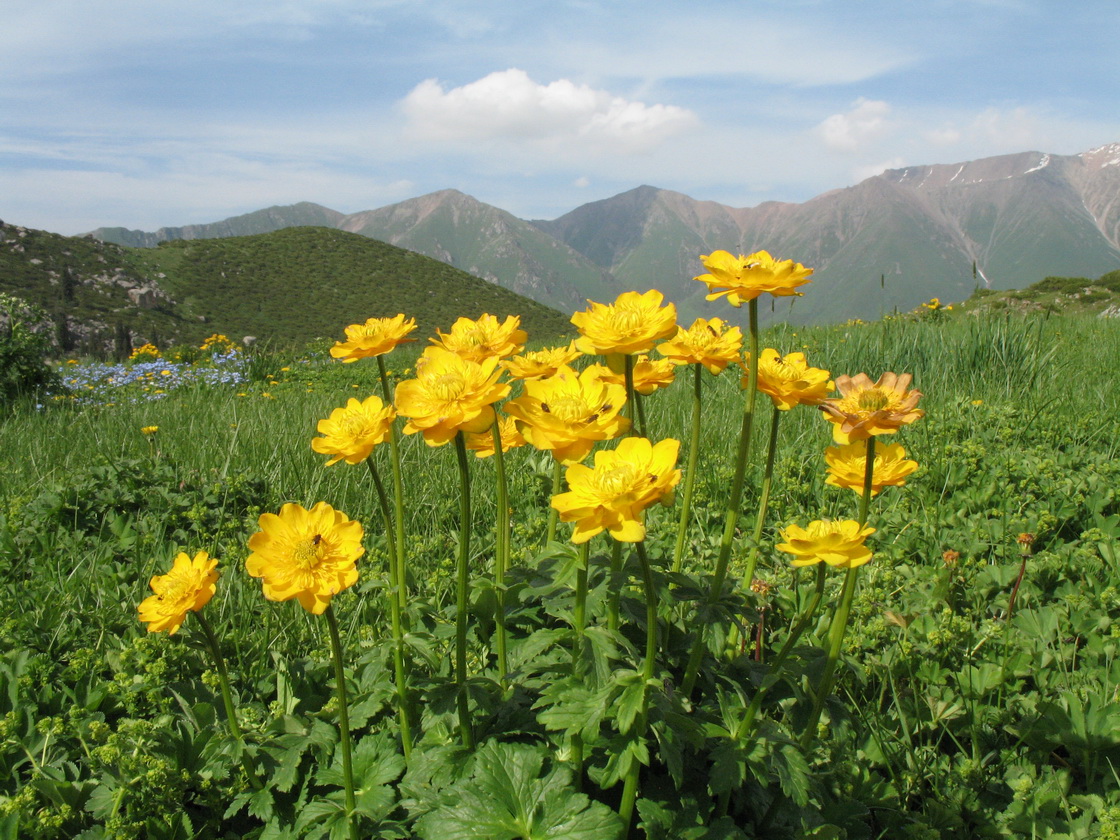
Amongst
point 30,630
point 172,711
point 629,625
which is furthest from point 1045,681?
point 30,630

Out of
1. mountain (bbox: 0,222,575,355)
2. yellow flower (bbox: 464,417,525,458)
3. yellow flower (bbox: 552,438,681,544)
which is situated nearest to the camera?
yellow flower (bbox: 552,438,681,544)

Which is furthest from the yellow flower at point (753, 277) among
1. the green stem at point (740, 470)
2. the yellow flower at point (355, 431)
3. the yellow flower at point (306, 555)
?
the yellow flower at point (306, 555)

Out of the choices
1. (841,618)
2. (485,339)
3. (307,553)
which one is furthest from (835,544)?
(307,553)

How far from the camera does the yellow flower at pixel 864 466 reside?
3.86 ft

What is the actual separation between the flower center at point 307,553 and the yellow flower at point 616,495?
471mm

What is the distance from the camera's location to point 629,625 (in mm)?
1450

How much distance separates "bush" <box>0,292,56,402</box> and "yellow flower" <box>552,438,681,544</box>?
21.6ft

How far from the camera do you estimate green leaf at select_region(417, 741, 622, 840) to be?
0.93 m

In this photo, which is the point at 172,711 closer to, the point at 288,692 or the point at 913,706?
the point at 288,692

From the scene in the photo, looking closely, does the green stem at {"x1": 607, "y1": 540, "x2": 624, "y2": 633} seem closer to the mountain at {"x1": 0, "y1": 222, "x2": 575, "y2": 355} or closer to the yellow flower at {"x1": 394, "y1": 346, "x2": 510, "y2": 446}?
the yellow flower at {"x1": 394, "y1": 346, "x2": 510, "y2": 446}

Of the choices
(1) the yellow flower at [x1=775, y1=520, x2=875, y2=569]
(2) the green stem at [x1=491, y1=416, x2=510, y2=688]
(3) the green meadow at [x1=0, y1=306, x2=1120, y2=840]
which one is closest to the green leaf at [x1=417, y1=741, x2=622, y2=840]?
(3) the green meadow at [x1=0, y1=306, x2=1120, y2=840]

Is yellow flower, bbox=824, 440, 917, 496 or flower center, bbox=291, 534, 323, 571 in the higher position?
yellow flower, bbox=824, 440, 917, 496

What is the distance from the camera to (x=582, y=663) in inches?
40.1

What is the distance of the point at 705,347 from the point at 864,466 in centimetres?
36
